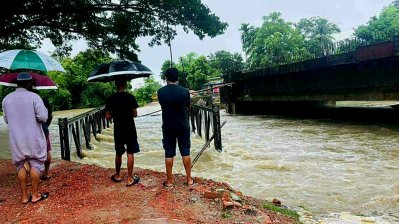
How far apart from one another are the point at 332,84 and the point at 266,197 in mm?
13698

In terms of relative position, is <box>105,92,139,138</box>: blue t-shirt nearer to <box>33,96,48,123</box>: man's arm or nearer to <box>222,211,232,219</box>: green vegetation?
<box>33,96,48,123</box>: man's arm

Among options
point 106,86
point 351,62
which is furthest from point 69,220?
point 106,86

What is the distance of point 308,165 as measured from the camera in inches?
338

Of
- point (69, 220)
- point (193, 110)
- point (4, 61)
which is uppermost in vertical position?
point (4, 61)

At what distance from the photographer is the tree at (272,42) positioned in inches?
2023

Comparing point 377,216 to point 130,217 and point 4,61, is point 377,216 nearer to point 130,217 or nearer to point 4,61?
point 130,217

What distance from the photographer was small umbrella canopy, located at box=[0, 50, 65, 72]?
5071mm

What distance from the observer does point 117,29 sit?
13109 mm

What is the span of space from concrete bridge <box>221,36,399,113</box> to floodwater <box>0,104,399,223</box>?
2410 millimetres

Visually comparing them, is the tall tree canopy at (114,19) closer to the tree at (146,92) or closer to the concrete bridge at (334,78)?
the concrete bridge at (334,78)

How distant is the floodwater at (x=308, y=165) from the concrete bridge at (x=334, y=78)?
7.91ft

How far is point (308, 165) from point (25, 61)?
6.70 m

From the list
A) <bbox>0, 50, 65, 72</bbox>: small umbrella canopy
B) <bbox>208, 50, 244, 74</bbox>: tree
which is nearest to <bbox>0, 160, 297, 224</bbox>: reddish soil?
<bbox>0, 50, 65, 72</bbox>: small umbrella canopy

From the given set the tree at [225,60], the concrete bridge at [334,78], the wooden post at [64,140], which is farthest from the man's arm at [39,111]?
the tree at [225,60]
